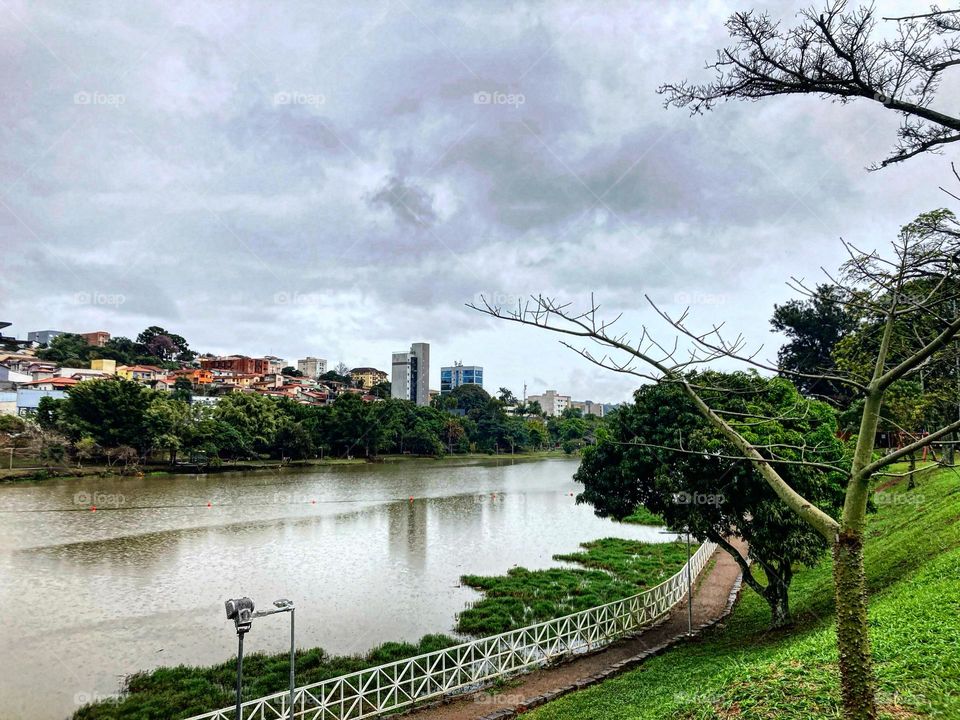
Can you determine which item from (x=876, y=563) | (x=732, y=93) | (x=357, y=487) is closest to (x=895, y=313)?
(x=732, y=93)

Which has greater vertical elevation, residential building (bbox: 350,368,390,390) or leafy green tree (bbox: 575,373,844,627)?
residential building (bbox: 350,368,390,390)

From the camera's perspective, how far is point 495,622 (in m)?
14.8

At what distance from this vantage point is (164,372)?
8438 centimetres

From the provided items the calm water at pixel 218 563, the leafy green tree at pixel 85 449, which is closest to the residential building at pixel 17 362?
the leafy green tree at pixel 85 449

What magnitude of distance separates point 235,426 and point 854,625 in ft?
178

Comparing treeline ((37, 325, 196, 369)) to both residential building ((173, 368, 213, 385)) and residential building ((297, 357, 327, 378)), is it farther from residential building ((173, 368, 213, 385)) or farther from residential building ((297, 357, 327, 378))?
residential building ((297, 357, 327, 378))

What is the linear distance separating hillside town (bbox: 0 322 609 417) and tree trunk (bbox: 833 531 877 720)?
5570cm

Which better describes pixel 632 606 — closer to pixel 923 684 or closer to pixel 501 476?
pixel 923 684

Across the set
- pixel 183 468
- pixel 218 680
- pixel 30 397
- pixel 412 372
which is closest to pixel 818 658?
pixel 218 680

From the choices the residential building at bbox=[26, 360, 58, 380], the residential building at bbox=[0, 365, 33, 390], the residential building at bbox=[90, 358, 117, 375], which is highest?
the residential building at bbox=[90, 358, 117, 375]

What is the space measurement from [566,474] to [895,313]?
191ft

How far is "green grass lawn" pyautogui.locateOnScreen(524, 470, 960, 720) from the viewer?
5048mm

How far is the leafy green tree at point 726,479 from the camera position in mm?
11508

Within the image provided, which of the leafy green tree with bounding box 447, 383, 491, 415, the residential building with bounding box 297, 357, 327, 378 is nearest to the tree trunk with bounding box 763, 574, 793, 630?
the leafy green tree with bounding box 447, 383, 491, 415
